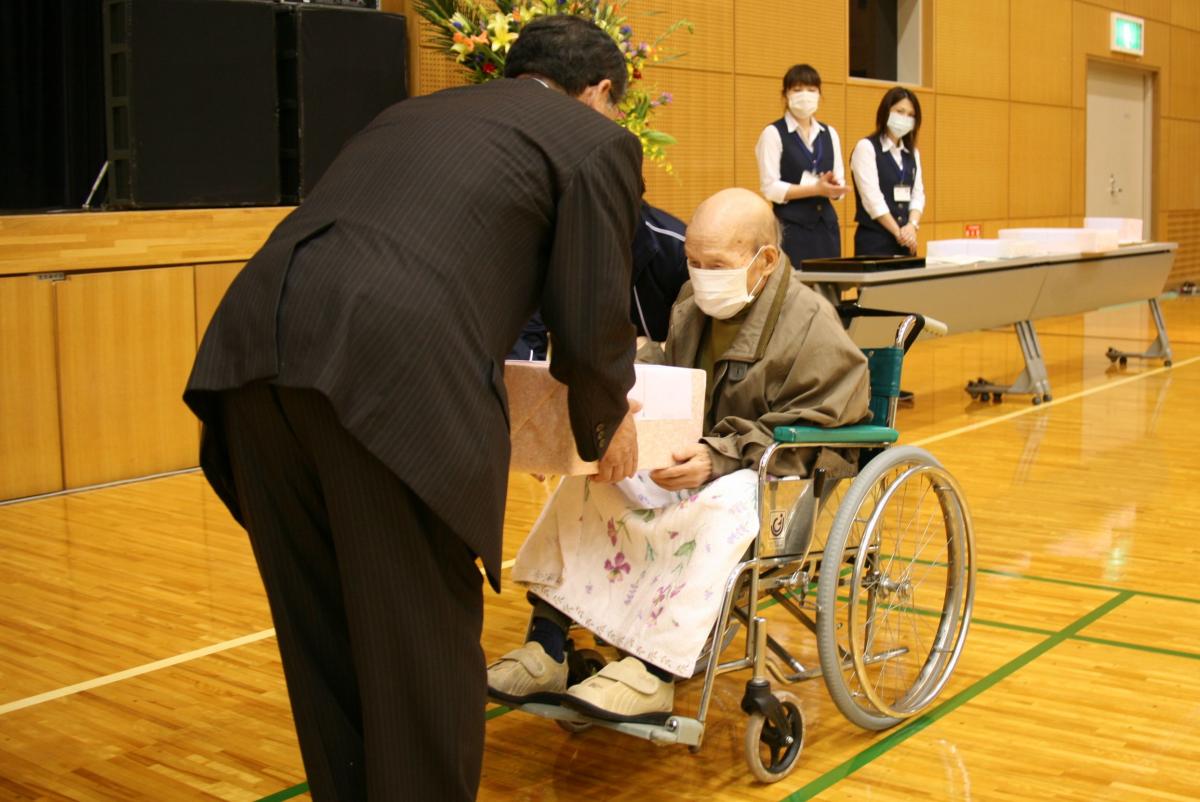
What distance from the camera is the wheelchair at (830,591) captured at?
2334 millimetres

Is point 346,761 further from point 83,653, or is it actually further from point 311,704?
point 83,653

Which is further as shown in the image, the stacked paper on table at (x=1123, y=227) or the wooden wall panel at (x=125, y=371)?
the stacked paper on table at (x=1123, y=227)

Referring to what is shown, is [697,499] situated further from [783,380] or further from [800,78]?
Result: [800,78]

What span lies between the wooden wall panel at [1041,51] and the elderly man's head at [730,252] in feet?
29.9

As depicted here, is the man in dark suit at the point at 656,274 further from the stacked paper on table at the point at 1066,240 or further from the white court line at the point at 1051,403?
the stacked paper on table at the point at 1066,240

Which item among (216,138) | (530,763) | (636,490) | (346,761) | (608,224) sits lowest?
(530,763)

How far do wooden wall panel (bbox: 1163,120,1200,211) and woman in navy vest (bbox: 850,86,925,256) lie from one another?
26.6ft

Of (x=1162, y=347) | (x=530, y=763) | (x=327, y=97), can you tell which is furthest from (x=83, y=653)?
(x=1162, y=347)

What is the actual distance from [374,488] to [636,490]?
88 cm

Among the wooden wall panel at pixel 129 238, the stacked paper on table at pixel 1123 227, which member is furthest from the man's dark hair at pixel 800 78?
the wooden wall panel at pixel 129 238

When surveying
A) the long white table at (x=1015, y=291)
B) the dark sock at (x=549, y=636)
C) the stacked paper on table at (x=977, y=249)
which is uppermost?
the stacked paper on table at (x=977, y=249)

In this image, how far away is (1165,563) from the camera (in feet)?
12.3

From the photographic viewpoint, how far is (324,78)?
5.49 metres

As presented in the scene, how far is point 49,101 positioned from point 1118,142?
10.1 metres
